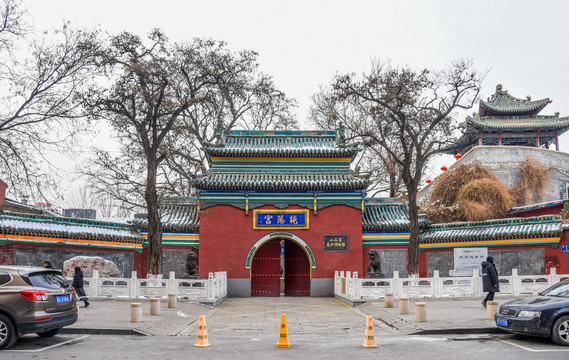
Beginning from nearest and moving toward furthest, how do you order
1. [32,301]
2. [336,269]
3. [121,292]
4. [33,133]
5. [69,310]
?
[32,301] → [69,310] → [33,133] → [121,292] → [336,269]

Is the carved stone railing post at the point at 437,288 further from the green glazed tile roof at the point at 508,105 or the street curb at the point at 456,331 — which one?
the green glazed tile roof at the point at 508,105

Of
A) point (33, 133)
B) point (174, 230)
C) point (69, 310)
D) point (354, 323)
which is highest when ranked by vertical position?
point (33, 133)

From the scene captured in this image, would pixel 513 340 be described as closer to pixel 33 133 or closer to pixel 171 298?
pixel 171 298

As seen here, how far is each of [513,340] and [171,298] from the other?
336 inches

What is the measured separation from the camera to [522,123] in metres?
39.0

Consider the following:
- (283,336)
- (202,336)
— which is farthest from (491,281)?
(202,336)

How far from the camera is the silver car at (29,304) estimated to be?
7906 mm

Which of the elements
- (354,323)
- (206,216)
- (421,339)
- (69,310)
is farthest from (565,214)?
(69,310)

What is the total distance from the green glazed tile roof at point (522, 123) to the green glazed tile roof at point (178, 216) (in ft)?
81.1

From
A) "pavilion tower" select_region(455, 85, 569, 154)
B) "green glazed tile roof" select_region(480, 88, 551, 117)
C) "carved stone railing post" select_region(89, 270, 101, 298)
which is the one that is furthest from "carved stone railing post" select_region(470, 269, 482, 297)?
"green glazed tile roof" select_region(480, 88, 551, 117)

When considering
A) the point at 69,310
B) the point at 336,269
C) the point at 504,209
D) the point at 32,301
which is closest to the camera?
the point at 32,301

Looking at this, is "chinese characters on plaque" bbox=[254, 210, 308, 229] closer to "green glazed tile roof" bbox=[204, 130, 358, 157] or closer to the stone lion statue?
"green glazed tile roof" bbox=[204, 130, 358, 157]

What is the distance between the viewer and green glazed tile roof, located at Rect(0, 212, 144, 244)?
55.1ft

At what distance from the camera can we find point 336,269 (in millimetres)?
19859
